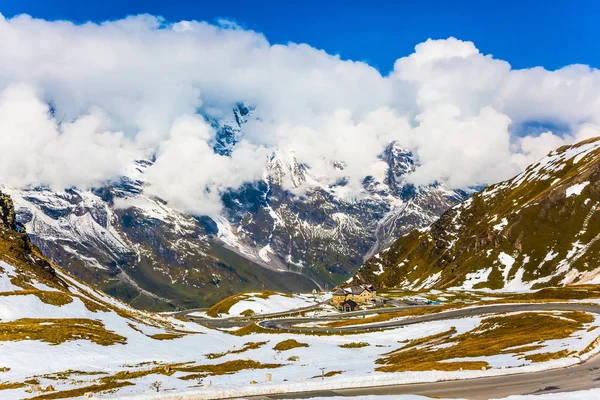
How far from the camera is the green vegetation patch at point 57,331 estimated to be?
80312 millimetres

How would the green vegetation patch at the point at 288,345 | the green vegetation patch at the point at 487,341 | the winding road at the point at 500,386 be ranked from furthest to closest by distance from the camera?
the green vegetation patch at the point at 288,345
the green vegetation patch at the point at 487,341
the winding road at the point at 500,386

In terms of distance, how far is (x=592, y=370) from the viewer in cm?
4678

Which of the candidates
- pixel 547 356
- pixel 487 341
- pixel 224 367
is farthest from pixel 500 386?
pixel 224 367

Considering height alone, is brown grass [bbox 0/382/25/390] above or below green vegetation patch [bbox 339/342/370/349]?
above

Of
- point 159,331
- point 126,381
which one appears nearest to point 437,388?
point 126,381

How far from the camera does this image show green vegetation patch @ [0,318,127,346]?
263 feet

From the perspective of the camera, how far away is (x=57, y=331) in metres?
85.8

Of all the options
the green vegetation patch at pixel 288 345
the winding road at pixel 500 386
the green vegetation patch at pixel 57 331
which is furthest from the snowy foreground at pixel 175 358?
the winding road at pixel 500 386

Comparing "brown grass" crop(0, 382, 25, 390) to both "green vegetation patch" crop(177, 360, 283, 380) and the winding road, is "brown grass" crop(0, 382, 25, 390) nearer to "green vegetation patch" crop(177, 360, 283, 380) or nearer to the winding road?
"green vegetation patch" crop(177, 360, 283, 380)

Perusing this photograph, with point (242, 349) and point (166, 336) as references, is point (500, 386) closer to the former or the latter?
point (242, 349)

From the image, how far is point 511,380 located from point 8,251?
127m

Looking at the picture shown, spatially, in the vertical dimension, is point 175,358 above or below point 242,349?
above

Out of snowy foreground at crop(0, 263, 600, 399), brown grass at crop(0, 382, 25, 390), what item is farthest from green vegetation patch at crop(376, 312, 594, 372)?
brown grass at crop(0, 382, 25, 390)

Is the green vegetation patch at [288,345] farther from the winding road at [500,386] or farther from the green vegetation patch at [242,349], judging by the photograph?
the winding road at [500,386]
